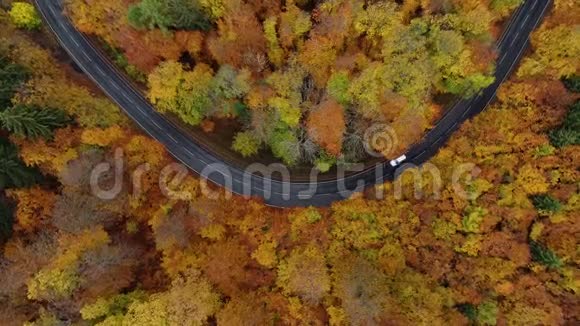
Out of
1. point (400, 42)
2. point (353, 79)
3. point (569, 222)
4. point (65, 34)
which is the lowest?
point (569, 222)

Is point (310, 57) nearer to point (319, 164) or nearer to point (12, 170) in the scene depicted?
point (319, 164)

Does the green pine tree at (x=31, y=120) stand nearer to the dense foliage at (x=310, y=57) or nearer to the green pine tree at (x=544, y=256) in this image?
the dense foliage at (x=310, y=57)

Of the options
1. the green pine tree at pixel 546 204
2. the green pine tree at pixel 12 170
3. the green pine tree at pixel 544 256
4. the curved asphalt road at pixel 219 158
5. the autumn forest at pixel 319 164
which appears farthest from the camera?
the curved asphalt road at pixel 219 158

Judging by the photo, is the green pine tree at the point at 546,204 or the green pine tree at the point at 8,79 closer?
the green pine tree at the point at 546,204

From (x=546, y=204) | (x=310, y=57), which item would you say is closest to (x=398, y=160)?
(x=546, y=204)

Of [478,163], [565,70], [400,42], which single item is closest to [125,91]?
[400,42]

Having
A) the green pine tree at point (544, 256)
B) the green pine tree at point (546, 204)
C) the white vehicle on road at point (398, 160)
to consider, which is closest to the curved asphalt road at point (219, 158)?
the white vehicle on road at point (398, 160)

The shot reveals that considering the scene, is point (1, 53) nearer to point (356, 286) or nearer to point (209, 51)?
point (209, 51)
